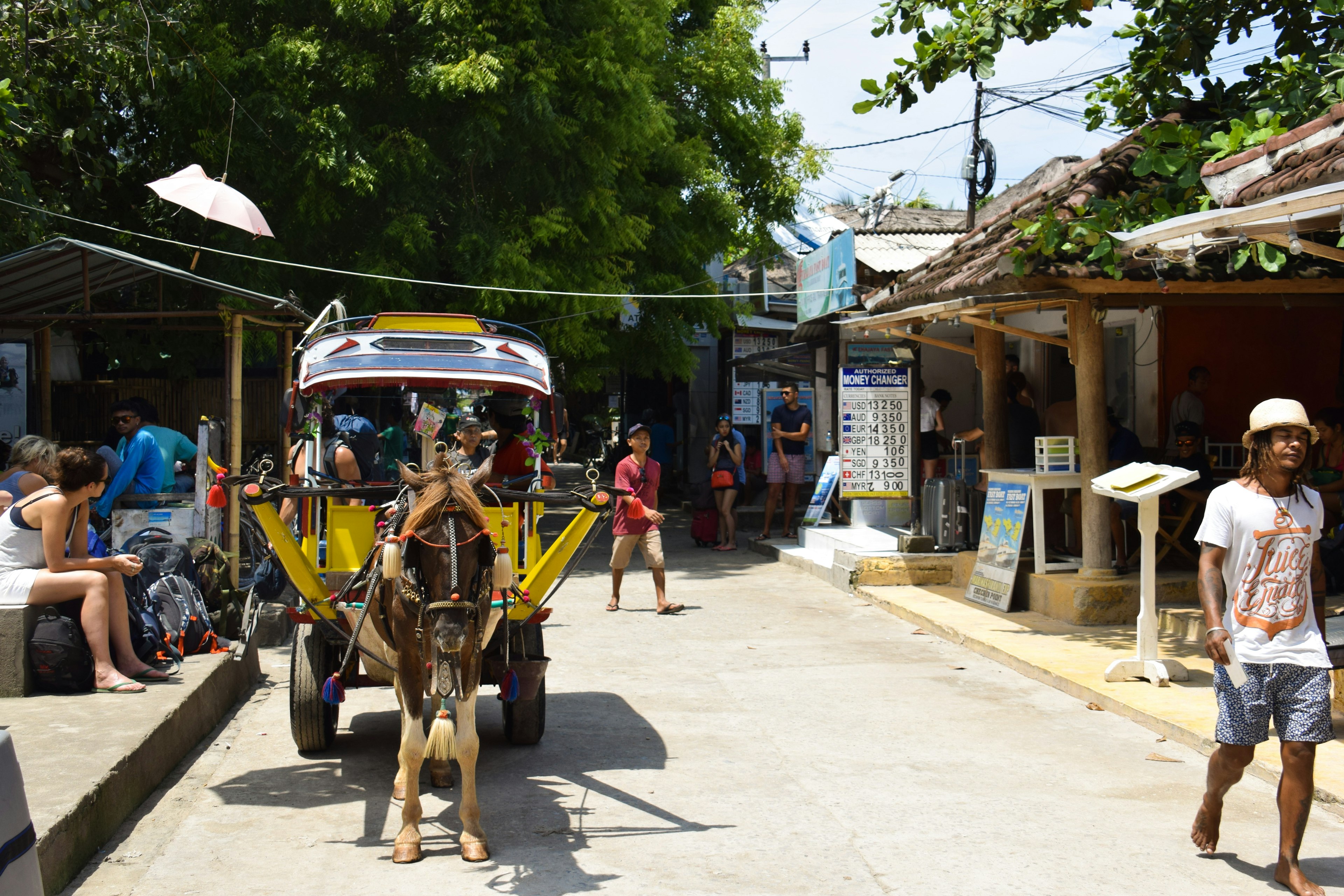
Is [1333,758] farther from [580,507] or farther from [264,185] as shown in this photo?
[264,185]

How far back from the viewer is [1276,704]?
4.67m

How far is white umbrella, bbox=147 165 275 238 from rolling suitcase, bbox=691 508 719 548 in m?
8.11

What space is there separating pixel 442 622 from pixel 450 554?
29cm

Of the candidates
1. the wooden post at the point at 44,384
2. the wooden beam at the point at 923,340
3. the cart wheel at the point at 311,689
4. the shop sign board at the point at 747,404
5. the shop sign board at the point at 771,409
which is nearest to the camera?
the cart wheel at the point at 311,689

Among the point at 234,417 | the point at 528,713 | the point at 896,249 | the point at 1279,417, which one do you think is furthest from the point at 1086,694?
the point at 896,249

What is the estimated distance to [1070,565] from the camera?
35.8 ft

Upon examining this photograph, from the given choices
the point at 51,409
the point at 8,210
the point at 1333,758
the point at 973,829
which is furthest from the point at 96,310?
the point at 1333,758

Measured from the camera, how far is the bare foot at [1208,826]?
4965 mm

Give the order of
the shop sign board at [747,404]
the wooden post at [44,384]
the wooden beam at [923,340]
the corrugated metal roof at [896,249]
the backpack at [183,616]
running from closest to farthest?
1. the backpack at [183,616]
2. the wooden post at [44,384]
3. the wooden beam at [923,340]
4. the corrugated metal roof at [896,249]
5. the shop sign board at [747,404]

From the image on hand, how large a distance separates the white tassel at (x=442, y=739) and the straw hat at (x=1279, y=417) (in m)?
3.52

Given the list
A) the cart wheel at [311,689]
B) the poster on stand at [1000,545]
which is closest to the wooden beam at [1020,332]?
the poster on stand at [1000,545]

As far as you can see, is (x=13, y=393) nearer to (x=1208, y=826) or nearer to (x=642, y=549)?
(x=642, y=549)

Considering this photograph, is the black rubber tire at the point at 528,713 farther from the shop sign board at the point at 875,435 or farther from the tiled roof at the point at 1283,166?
the shop sign board at the point at 875,435

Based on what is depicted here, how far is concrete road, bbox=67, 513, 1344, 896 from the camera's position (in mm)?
4820
